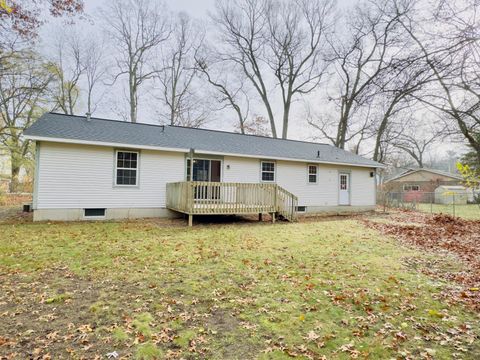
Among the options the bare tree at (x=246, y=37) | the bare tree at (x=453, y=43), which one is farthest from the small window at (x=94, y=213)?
the bare tree at (x=246, y=37)

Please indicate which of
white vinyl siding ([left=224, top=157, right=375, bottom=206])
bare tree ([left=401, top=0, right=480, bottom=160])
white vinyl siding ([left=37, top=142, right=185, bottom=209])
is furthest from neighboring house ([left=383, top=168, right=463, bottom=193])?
bare tree ([left=401, top=0, right=480, bottom=160])

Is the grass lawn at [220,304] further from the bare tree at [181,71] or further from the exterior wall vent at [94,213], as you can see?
the bare tree at [181,71]

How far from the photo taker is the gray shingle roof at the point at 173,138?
414 inches

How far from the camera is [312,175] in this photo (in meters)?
15.4

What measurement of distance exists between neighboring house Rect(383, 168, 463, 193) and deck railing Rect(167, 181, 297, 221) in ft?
87.0

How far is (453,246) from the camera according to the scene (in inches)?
307

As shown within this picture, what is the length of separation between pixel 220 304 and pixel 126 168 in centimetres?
880

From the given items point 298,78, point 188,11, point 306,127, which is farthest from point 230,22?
point 306,127

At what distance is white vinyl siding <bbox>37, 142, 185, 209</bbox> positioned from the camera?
998 centimetres

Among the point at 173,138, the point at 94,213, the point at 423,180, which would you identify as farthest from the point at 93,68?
the point at 423,180

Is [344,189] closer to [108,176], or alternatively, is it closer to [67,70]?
[108,176]

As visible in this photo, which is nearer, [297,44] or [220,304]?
[220,304]

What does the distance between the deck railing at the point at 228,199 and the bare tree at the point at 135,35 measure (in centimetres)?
Result: 1543

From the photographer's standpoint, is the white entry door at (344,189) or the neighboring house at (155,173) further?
the white entry door at (344,189)
